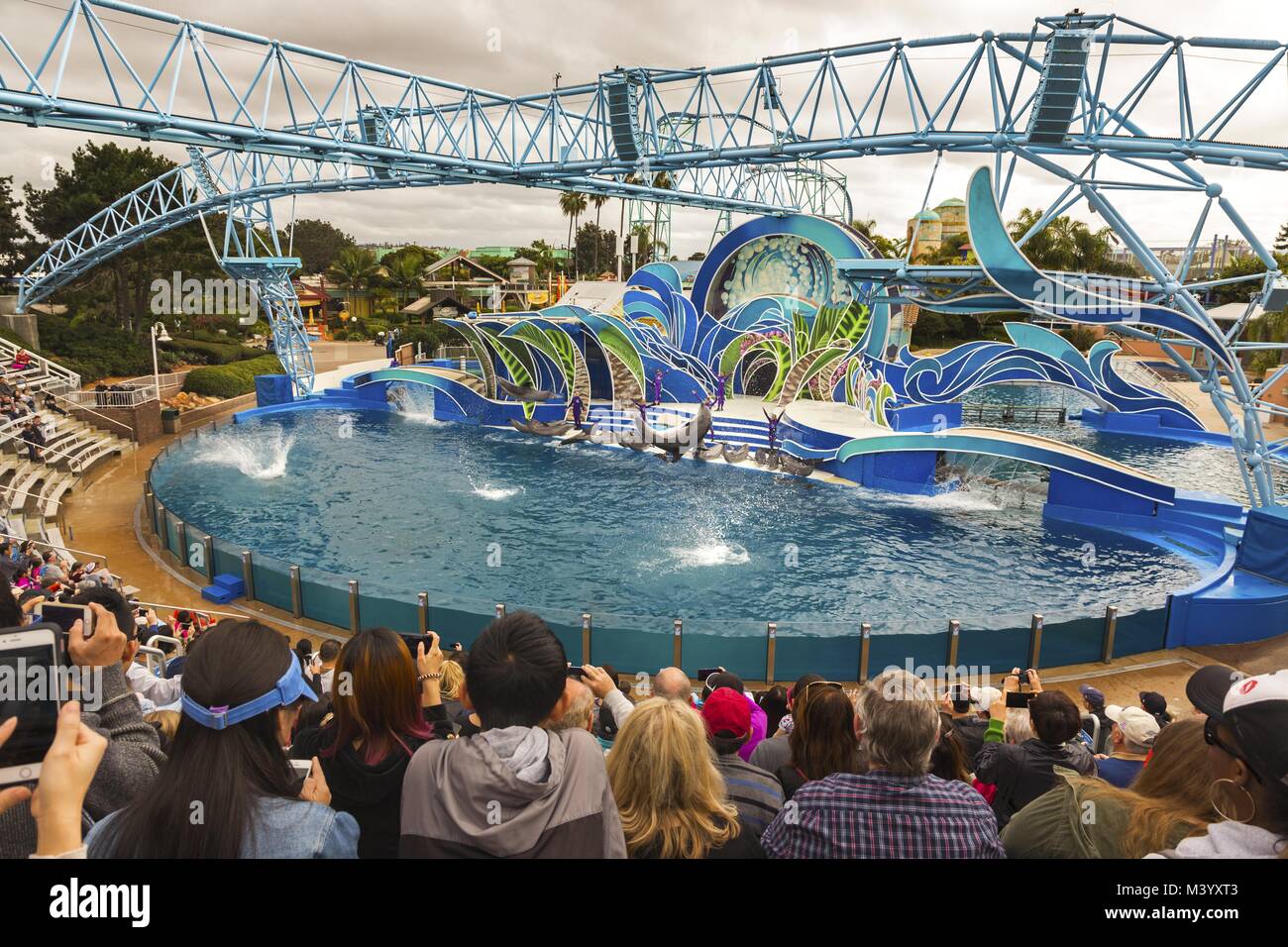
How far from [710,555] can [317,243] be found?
93.7 m

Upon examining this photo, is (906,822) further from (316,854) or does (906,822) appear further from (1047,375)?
(1047,375)

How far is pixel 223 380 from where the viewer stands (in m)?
31.9

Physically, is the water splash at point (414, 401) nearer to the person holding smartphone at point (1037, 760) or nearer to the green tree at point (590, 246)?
the person holding smartphone at point (1037, 760)

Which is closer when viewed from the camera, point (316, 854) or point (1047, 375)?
point (316, 854)

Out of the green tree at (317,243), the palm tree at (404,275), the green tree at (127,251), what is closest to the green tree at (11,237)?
the green tree at (127,251)

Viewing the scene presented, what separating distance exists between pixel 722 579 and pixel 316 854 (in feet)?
38.2

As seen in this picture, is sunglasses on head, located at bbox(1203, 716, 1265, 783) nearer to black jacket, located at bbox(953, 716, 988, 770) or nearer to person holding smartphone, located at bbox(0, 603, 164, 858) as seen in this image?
black jacket, located at bbox(953, 716, 988, 770)

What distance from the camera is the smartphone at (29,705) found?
2166 mm

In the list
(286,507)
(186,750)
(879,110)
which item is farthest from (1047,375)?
(186,750)

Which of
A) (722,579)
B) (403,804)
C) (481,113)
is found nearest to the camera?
(403,804)

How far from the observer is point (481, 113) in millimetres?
23344

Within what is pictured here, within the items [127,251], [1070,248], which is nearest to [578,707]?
[127,251]

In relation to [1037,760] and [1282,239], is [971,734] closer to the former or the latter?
[1037,760]

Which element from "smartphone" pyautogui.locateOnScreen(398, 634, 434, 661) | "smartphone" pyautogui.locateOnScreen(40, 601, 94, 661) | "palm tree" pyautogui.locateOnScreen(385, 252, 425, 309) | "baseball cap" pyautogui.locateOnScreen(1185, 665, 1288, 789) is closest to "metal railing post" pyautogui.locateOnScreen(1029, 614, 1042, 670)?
"smartphone" pyautogui.locateOnScreen(398, 634, 434, 661)
